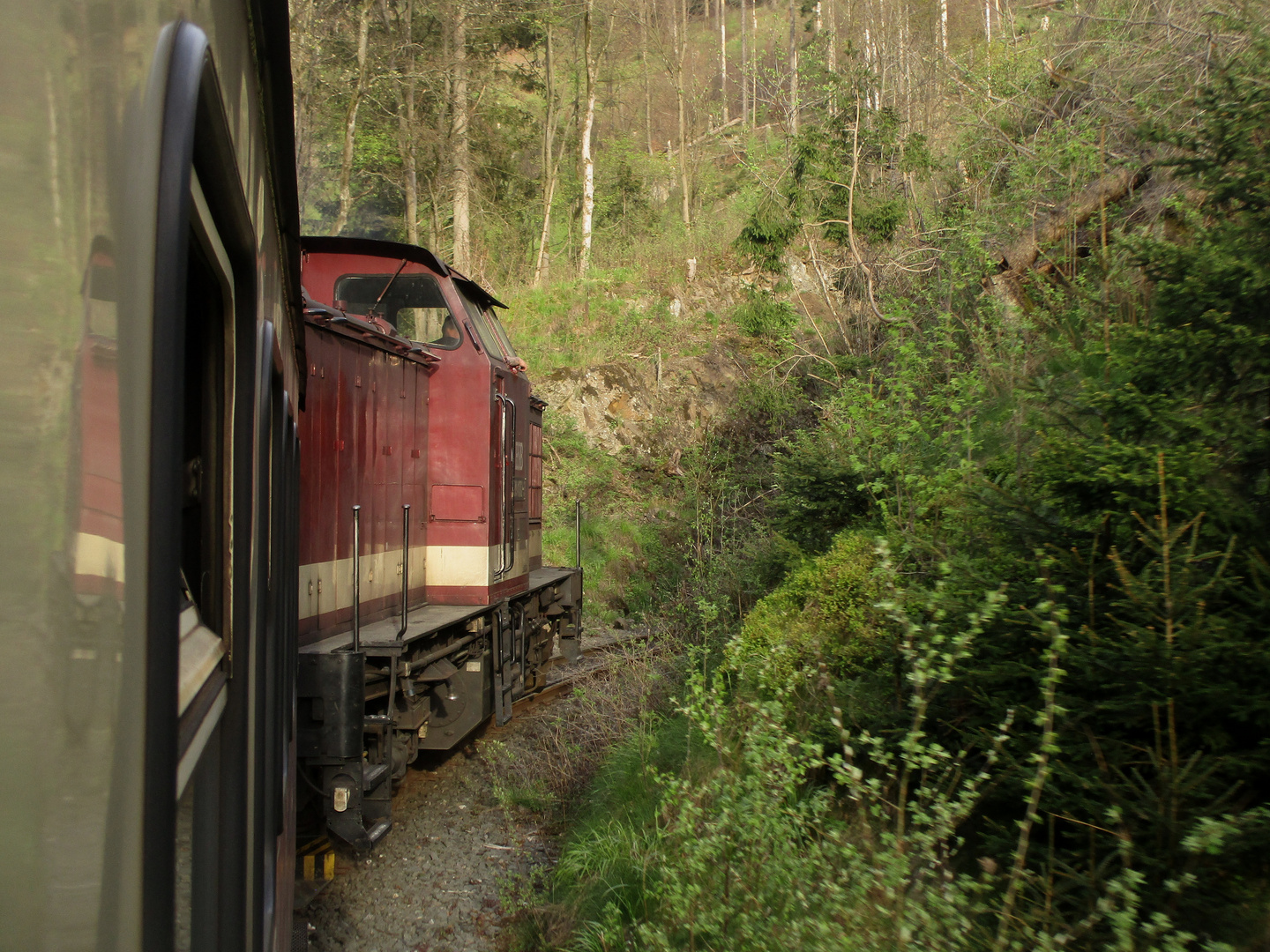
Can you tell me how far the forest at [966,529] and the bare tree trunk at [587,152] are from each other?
25.4 feet

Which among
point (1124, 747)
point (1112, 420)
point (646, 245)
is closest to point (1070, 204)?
point (1112, 420)

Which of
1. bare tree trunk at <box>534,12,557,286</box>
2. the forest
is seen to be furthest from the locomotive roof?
bare tree trunk at <box>534,12,557,286</box>

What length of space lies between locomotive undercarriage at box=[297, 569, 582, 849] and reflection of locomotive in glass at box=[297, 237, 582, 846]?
11mm

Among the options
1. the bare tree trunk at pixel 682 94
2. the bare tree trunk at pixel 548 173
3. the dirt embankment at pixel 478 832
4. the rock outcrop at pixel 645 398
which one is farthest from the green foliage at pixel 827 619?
the bare tree trunk at pixel 682 94

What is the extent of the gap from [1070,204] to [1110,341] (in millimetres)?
3692

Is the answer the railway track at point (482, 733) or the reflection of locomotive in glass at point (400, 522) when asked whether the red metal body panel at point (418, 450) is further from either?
the railway track at point (482, 733)

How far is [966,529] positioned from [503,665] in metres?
4.20

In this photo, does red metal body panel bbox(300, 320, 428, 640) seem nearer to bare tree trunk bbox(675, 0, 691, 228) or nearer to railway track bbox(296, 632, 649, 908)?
railway track bbox(296, 632, 649, 908)

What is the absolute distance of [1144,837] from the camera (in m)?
2.79

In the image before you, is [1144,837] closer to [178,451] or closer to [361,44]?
[178,451]

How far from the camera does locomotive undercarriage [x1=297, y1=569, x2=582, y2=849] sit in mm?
4578

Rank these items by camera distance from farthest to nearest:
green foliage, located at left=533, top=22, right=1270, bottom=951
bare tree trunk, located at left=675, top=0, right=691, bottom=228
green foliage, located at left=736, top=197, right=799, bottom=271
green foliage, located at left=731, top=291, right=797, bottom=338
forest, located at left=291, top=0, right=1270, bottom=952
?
bare tree trunk, located at left=675, top=0, right=691, bottom=228
green foliage, located at left=731, top=291, right=797, bottom=338
green foliage, located at left=736, top=197, right=799, bottom=271
forest, located at left=291, top=0, right=1270, bottom=952
green foliage, located at left=533, top=22, right=1270, bottom=951

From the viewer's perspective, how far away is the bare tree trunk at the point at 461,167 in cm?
2067

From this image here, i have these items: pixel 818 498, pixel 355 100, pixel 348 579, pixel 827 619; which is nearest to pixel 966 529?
pixel 827 619
